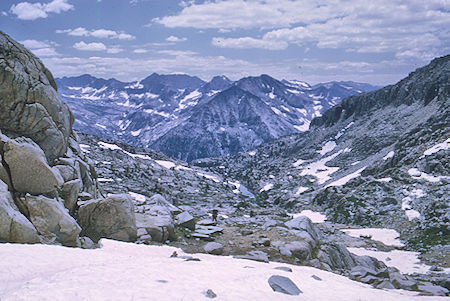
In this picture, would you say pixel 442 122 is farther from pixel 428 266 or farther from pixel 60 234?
pixel 60 234

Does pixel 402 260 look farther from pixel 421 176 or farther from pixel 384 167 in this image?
pixel 384 167

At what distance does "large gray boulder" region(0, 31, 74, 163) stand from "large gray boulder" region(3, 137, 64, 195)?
2.03 meters

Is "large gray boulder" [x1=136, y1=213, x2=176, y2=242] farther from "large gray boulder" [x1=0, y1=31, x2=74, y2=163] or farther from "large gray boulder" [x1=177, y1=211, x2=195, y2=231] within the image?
"large gray boulder" [x1=0, y1=31, x2=74, y2=163]

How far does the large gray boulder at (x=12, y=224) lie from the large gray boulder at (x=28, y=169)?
50.6 inches

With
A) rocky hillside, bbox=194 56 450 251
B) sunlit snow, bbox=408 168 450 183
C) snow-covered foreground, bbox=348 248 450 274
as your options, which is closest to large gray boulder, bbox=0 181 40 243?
snow-covered foreground, bbox=348 248 450 274

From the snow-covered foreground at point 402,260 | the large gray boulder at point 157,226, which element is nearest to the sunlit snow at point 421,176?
the snow-covered foreground at point 402,260

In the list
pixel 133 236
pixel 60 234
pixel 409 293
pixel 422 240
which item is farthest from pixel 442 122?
pixel 60 234

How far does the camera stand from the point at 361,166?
112m

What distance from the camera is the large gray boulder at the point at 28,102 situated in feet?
80.6

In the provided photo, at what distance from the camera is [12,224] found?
2030 centimetres

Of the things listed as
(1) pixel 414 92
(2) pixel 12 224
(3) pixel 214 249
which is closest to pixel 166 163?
(1) pixel 414 92

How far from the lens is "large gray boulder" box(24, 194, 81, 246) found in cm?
2198

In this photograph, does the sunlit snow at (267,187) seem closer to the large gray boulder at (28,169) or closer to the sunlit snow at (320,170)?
the sunlit snow at (320,170)

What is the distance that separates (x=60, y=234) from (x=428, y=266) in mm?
35420
